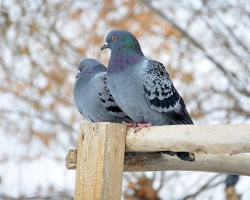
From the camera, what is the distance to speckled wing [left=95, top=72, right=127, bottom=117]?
3473 millimetres

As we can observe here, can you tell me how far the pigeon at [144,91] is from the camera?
3.13 metres

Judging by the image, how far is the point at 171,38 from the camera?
237 inches

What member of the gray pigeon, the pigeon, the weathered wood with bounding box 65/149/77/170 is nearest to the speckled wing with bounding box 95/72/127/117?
the gray pigeon

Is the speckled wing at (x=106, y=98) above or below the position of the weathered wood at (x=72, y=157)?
above

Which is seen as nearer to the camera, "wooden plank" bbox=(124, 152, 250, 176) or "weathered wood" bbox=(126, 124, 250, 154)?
"weathered wood" bbox=(126, 124, 250, 154)

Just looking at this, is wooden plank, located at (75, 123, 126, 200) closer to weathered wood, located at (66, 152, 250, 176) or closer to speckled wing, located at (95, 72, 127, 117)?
weathered wood, located at (66, 152, 250, 176)

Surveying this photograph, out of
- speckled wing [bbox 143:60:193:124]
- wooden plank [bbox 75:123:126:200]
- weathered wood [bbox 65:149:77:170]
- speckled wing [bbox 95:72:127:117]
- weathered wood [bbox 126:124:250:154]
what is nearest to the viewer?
weathered wood [bbox 126:124:250:154]

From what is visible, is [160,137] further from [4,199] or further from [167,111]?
[4,199]

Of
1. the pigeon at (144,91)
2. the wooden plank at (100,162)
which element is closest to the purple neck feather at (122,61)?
the pigeon at (144,91)

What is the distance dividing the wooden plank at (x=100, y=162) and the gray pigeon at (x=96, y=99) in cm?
69

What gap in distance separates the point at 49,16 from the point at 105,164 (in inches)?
139

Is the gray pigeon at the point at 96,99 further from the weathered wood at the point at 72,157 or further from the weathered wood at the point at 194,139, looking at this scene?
the weathered wood at the point at 194,139

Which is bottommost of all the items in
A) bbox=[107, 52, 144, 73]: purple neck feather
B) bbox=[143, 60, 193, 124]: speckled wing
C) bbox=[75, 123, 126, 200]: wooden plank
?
bbox=[75, 123, 126, 200]: wooden plank

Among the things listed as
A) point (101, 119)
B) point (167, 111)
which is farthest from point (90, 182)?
point (101, 119)
